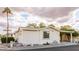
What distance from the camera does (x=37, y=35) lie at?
2.81 metres

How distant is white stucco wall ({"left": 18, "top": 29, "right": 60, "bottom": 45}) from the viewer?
9.13 ft

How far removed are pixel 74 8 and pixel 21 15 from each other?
866 mm

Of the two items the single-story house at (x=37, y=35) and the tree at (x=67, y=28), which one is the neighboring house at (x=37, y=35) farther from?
the tree at (x=67, y=28)

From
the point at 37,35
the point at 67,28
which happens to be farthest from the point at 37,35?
the point at 67,28

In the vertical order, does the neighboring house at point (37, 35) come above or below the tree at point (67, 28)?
below

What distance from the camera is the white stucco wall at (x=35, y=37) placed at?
9.13 feet

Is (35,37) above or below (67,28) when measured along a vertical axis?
below

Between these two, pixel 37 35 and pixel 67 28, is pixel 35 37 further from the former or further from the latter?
pixel 67 28

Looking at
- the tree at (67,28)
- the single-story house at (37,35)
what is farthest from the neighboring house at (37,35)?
the tree at (67,28)

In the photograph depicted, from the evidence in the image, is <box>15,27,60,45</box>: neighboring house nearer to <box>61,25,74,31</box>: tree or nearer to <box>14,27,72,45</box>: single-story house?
<box>14,27,72,45</box>: single-story house

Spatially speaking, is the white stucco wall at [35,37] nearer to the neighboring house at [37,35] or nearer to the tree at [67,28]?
the neighboring house at [37,35]

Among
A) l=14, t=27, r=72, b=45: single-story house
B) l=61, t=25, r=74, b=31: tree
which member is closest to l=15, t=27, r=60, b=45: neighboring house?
l=14, t=27, r=72, b=45: single-story house

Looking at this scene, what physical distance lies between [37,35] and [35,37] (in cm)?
5
